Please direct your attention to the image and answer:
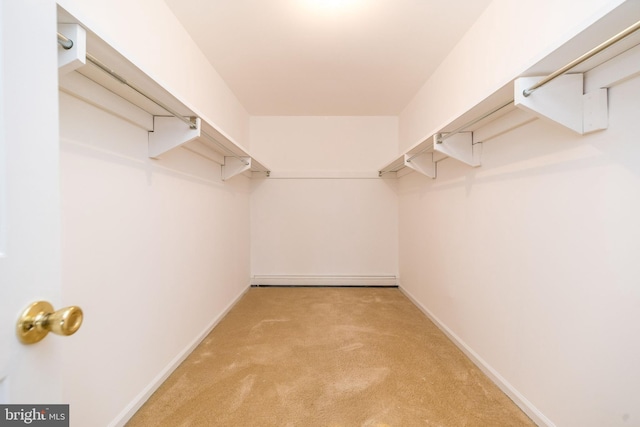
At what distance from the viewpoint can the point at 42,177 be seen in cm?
52

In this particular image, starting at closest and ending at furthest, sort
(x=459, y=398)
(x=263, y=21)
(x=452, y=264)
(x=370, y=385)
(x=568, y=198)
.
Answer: (x=568, y=198) < (x=459, y=398) < (x=370, y=385) < (x=263, y=21) < (x=452, y=264)

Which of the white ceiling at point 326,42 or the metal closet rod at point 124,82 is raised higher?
the white ceiling at point 326,42

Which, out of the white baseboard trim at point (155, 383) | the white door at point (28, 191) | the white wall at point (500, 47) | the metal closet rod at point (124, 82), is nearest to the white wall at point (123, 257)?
the white baseboard trim at point (155, 383)

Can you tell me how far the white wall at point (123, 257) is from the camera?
3.61ft

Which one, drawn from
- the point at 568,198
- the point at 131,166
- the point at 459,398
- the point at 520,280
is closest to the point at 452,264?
the point at 520,280

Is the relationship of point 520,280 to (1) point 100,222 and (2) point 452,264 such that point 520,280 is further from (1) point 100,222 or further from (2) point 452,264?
(1) point 100,222

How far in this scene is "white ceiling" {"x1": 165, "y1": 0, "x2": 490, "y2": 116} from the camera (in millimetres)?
1773

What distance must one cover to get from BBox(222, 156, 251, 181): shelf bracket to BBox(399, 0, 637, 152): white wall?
1.67 metres

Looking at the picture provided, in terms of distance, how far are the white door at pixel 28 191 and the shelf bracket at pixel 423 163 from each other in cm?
242

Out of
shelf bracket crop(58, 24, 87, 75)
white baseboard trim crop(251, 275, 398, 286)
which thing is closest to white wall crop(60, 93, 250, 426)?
shelf bracket crop(58, 24, 87, 75)

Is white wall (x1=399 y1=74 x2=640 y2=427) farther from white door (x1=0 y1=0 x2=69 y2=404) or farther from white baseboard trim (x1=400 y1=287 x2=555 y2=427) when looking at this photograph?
white door (x1=0 y1=0 x2=69 y2=404)

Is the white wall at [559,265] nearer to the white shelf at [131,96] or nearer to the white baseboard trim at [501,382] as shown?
the white baseboard trim at [501,382]

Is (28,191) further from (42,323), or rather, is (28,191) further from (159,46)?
(159,46)

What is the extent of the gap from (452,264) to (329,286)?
6.22 feet
